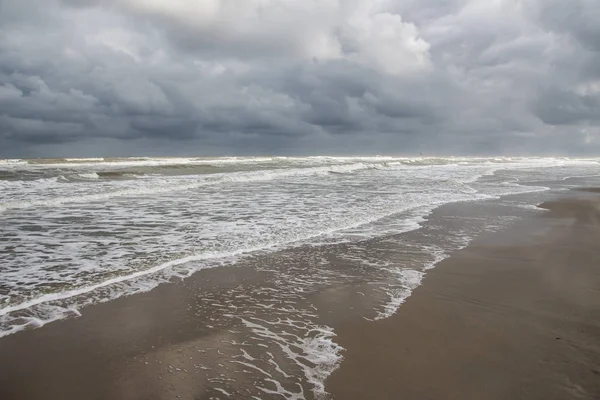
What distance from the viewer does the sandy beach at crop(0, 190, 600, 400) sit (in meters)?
3.14

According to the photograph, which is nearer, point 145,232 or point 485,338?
point 485,338

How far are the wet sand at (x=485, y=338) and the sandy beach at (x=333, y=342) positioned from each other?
0.01 meters

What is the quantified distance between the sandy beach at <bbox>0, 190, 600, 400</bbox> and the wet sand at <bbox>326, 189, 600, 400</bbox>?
15mm

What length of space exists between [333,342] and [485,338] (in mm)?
1491

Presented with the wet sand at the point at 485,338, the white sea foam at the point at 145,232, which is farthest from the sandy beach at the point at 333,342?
the white sea foam at the point at 145,232

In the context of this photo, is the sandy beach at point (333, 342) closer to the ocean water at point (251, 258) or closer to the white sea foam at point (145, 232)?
the ocean water at point (251, 258)

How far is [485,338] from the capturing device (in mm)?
3996

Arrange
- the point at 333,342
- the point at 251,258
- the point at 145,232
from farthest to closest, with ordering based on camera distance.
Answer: the point at 145,232 → the point at 251,258 → the point at 333,342

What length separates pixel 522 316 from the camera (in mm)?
4547

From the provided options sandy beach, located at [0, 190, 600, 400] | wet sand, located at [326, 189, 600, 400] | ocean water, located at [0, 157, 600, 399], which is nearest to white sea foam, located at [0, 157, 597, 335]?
ocean water, located at [0, 157, 600, 399]

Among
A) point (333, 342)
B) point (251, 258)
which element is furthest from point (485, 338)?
point (251, 258)

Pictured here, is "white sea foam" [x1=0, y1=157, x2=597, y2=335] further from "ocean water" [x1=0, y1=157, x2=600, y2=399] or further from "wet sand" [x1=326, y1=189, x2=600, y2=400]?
"wet sand" [x1=326, y1=189, x2=600, y2=400]

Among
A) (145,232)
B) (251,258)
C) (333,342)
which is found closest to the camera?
(333,342)

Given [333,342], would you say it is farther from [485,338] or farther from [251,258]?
[251,258]
